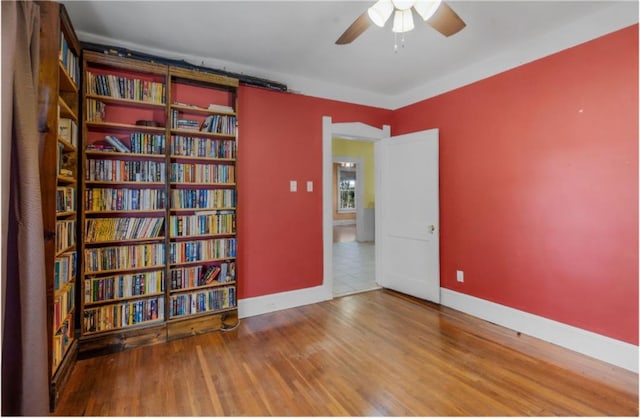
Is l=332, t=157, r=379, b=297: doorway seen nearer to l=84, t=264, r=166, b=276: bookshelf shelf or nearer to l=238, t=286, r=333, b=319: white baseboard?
l=238, t=286, r=333, b=319: white baseboard

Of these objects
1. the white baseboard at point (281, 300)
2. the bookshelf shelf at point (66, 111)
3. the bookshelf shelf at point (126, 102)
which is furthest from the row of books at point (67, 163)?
the white baseboard at point (281, 300)

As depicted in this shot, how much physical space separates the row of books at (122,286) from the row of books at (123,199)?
0.55 meters

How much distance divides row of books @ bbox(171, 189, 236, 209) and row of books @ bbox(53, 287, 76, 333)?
94cm

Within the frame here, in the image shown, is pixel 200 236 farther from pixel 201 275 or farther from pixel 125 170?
pixel 125 170

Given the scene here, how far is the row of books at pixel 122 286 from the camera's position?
235cm

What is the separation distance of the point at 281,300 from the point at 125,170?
1925 mm

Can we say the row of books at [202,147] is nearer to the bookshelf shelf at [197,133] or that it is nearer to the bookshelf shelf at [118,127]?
the bookshelf shelf at [197,133]

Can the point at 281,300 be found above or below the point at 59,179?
below

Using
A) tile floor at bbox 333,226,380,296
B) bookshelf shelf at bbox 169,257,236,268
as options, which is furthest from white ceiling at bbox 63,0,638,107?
tile floor at bbox 333,226,380,296

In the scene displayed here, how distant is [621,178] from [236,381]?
2992 mm

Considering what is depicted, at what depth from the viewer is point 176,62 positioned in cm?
270

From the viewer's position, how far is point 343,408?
1.76 meters

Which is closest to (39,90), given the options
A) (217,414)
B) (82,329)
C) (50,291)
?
(50,291)

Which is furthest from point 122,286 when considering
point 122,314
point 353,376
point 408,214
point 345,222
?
point 345,222
